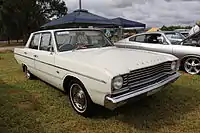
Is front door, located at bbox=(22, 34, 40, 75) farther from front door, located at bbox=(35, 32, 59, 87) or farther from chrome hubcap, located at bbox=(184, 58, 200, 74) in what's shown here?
chrome hubcap, located at bbox=(184, 58, 200, 74)

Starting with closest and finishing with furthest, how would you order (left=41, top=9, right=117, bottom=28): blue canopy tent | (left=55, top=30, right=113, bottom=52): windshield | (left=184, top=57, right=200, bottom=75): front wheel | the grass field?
the grass field
(left=55, top=30, right=113, bottom=52): windshield
(left=184, top=57, right=200, bottom=75): front wheel
(left=41, top=9, right=117, bottom=28): blue canopy tent

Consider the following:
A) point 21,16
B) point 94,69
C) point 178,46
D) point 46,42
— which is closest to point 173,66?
point 94,69

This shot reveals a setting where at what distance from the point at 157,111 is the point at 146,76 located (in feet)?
2.76

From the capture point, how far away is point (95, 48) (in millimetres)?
4668

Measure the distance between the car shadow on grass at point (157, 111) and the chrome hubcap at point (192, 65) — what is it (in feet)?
6.38

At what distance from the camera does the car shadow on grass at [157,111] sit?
11.5ft

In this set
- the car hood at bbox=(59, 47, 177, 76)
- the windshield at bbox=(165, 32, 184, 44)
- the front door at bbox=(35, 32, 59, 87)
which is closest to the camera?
the car hood at bbox=(59, 47, 177, 76)

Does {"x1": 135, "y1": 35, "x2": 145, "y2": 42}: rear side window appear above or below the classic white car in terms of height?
above

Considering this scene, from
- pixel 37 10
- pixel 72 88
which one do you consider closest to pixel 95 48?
pixel 72 88

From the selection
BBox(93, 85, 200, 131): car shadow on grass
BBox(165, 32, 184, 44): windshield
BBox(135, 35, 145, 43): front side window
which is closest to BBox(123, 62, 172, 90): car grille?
BBox(93, 85, 200, 131): car shadow on grass

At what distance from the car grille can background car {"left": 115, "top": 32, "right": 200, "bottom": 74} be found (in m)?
3.02

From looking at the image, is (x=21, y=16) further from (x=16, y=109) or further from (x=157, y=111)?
(x=157, y=111)

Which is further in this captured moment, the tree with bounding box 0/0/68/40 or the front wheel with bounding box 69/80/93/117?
the tree with bounding box 0/0/68/40

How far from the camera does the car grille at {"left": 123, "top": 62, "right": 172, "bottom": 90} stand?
326 cm
